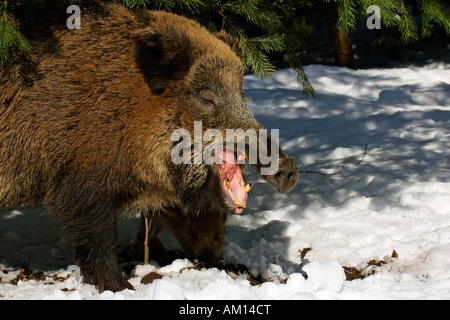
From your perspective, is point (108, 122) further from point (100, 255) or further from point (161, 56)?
point (100, 255)

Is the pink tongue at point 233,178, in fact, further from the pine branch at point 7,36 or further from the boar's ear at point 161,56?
the pine branch at point 7,36

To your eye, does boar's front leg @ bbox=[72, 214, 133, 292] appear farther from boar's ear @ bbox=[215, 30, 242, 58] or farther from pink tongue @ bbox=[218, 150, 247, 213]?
boar's ear @ bbox=[215, 30, 242, 58]

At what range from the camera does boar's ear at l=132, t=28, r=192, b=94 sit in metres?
3.07

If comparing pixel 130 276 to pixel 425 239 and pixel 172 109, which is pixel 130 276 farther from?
pixel 425 239

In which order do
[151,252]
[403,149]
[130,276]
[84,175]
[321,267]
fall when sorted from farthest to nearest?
[403,149] < [151,252] < [130,276] < [84,175] < [321,267]

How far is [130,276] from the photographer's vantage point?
11.9 feet

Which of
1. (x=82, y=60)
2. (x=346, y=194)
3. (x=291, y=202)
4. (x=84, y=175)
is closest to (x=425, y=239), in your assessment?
(x=346, y=194)

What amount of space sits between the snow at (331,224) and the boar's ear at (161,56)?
125 cm

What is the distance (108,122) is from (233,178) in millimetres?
879

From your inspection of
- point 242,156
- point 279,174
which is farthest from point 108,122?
point 279,174

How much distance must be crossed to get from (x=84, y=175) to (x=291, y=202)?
2383 millimetres

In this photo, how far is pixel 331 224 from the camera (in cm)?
427

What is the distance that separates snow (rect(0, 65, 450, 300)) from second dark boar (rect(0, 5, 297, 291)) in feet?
1.30

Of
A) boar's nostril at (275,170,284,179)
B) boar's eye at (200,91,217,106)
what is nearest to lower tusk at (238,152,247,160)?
boar's nostril at (275,170,284,179)
